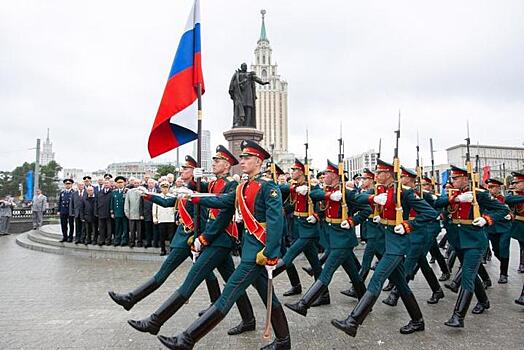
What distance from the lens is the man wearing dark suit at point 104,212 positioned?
11430mm

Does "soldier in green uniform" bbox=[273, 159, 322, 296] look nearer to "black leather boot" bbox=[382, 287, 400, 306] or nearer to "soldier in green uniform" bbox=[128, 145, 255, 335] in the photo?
"black leather boot" bbox=[382, 287, 400, 306]

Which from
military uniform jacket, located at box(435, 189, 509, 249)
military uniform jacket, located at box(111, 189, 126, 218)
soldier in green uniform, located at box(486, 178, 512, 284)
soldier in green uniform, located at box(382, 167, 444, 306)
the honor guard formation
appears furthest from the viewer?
military uniform jacket, located at box(111, 189, 126, 218)

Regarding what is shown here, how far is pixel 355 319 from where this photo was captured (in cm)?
452

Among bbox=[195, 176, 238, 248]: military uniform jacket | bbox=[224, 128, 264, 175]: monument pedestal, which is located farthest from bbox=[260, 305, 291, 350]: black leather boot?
bbox=[224, 128, 264, 175]: monument pedestal

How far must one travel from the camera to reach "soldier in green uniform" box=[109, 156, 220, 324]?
192 inches

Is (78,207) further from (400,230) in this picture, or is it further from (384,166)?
(400,230)

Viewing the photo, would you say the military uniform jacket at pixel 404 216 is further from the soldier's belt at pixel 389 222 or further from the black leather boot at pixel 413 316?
the black leather boot at pixel 413 316

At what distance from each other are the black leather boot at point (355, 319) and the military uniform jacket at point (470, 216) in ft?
6.00

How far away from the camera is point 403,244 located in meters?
5.06

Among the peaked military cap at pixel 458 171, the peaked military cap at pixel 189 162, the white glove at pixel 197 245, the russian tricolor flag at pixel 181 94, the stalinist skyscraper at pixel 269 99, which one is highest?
the stalinist skyscraper at pixel 269 99

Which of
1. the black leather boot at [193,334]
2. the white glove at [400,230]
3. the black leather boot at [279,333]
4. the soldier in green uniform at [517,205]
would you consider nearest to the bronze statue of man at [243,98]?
the soldier in green uniform at [517,205]

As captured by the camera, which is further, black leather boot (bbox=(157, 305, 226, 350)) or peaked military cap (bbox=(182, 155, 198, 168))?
peaked military cap (bbox=(182, 155, 198, 168))

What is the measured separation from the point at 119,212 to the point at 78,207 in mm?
1606

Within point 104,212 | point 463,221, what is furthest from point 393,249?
point 104,212
